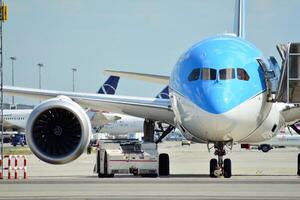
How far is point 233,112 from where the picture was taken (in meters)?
19.8

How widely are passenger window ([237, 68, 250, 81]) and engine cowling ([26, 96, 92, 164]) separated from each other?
4.70 m

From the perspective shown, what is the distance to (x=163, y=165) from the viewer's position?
25719 millimetres

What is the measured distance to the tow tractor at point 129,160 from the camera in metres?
24.2

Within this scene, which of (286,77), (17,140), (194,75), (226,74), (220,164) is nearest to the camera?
(226,74)

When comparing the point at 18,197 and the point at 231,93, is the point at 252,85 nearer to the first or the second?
the point at 231,93

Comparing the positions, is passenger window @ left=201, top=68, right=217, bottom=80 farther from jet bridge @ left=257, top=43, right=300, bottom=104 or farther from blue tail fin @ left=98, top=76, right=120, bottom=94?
blue tail fin @ left=98, top=76, right=120, bottom=94

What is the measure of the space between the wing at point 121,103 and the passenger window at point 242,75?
3697 mm

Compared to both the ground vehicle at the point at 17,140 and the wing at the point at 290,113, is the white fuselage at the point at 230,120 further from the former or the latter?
the ground vehicle at the point at 17,140

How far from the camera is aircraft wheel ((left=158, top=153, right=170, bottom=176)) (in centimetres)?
2556

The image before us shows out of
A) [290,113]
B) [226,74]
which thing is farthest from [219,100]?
[290,113]

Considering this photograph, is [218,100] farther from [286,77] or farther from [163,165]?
[163,165]

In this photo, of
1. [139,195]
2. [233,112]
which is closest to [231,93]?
[233,112]

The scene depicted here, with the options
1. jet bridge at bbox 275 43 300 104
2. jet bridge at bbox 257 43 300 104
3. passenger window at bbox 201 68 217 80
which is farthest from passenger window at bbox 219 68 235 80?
jet bridge at bbox 275 43 300 104

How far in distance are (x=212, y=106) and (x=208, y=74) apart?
1.16 metres
